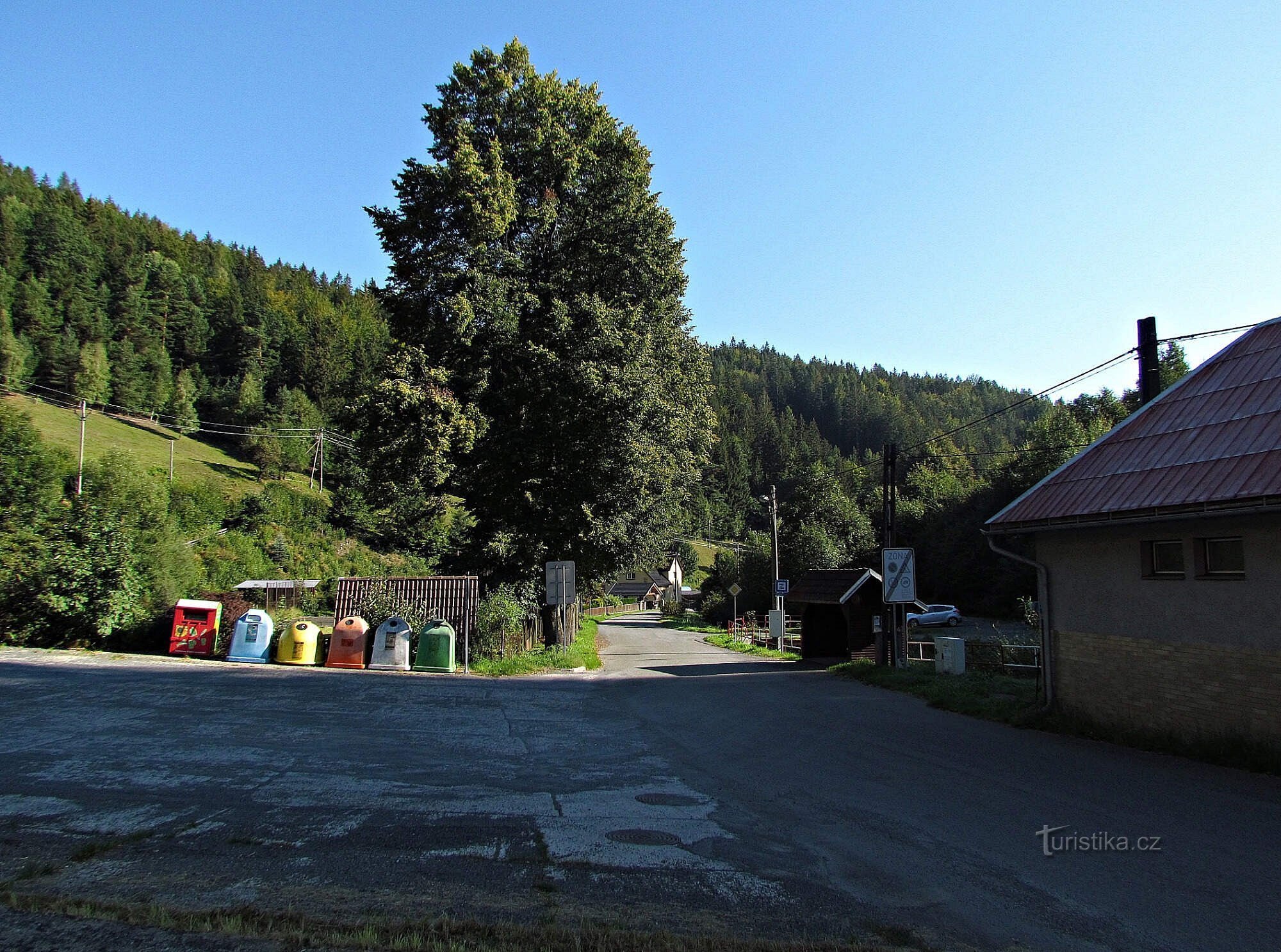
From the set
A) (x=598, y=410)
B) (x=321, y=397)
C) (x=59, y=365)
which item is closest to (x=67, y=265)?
(x=59, y=365)

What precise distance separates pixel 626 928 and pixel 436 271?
77.5ft

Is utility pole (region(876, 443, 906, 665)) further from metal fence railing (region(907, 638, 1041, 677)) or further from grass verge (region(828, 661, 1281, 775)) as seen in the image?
metal fence railing (region(907, 638, 1041, 677))

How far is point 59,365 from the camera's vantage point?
84.9 m

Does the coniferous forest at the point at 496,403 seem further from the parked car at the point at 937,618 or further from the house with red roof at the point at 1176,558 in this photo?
the parked car at the point at 937,618

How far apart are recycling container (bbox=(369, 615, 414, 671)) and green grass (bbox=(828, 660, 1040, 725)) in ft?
37.4

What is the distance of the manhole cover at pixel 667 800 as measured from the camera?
7141mm

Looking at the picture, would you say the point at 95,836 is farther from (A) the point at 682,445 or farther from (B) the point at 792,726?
(A) the point at 682,445

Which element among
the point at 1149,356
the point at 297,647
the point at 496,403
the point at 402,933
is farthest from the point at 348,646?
the point at 1149,356

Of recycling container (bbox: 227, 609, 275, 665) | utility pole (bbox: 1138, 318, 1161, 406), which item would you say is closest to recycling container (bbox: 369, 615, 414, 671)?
recycling container (bbox: 227, 609, 275, 665)

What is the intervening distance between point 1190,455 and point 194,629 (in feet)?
66.5

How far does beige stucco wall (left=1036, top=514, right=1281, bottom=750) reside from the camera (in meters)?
9.06

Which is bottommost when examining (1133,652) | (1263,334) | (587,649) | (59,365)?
(587,649)

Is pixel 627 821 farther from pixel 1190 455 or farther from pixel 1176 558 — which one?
pixel 1190 455

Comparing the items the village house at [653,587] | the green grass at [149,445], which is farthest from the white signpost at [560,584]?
the village house at [653,587]
